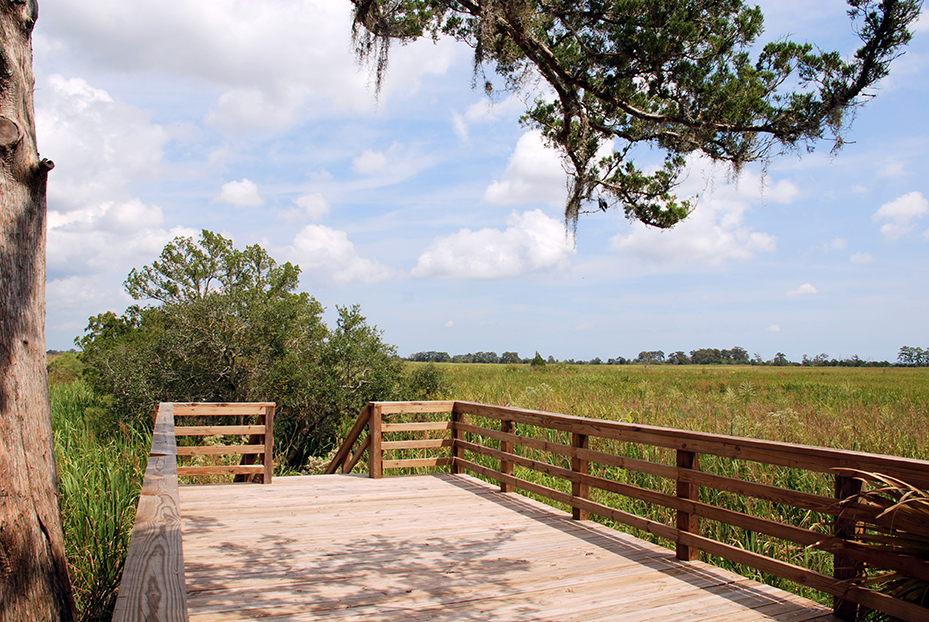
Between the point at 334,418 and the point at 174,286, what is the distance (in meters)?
6.44

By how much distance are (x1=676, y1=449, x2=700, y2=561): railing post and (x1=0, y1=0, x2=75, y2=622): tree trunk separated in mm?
4177

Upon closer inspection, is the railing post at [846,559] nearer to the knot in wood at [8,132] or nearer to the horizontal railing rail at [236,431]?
the knot in wood at [8,132]

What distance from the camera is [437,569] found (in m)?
4.63

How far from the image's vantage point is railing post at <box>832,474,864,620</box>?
3740mm

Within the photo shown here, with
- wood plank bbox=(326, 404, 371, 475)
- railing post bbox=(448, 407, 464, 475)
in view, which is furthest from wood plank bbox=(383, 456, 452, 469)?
wood plank bbox=(326, 404, 371, 475)

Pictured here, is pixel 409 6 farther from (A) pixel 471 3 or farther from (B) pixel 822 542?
(B) pixel 822 542

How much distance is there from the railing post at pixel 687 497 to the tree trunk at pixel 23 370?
13.7ft

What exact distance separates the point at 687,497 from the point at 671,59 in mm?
4245

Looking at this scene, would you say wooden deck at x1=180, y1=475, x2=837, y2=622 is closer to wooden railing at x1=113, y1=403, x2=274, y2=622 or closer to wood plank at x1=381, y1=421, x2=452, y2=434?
wooden railing at x1=113, y1=403, x2=274, y2=622

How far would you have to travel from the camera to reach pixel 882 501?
3.64 meters

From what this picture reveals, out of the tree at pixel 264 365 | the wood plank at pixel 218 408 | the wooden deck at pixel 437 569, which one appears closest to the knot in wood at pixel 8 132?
the wooden deck at pixel 437 569

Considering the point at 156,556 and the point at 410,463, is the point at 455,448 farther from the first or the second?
the point at 156,556

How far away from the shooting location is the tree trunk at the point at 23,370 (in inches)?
131

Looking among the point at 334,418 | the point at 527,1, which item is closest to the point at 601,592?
the point at 527,1
